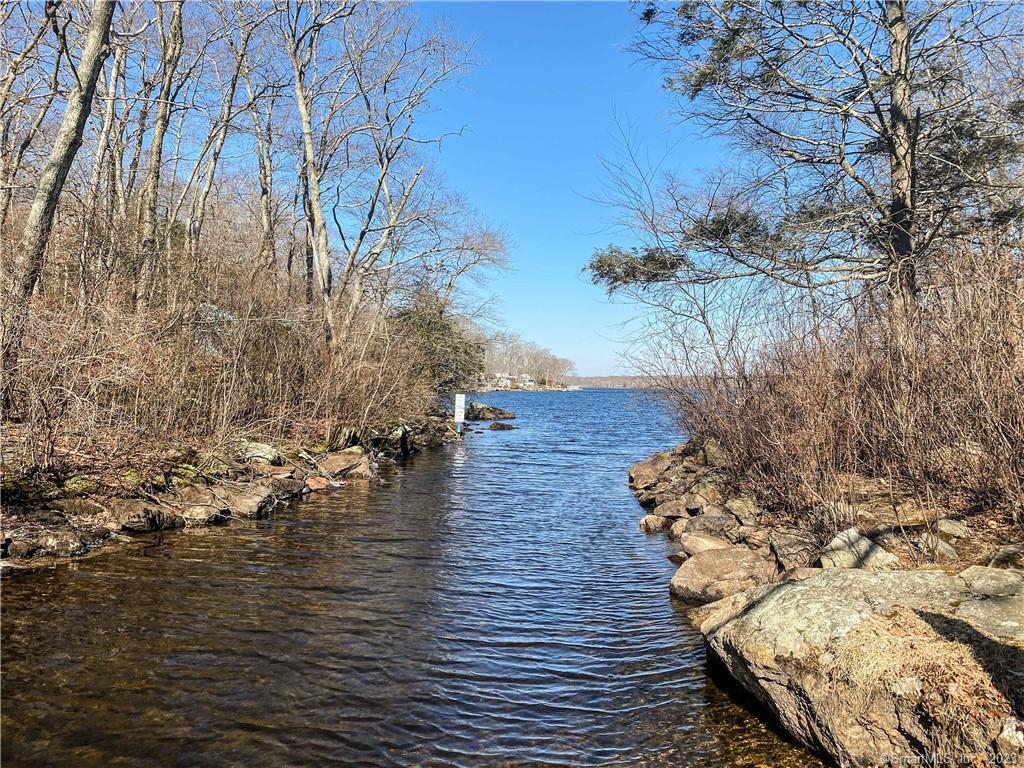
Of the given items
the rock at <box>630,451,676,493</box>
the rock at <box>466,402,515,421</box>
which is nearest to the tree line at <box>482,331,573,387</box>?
the rock at <box>466,402,515,421</box>

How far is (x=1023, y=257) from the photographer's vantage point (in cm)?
730

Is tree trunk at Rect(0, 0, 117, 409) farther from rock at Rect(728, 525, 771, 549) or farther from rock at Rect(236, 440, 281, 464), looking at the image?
rock at Rect(728, 525, 771, 549)

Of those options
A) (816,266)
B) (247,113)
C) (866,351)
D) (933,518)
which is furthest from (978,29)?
(247,113)

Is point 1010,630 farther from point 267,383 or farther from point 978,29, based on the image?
point 267,383

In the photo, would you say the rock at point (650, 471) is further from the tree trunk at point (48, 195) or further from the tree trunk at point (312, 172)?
the tree trunk at point (48, 195)

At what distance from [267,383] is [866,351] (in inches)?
464

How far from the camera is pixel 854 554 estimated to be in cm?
662

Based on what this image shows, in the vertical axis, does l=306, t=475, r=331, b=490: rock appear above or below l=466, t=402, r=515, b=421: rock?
below

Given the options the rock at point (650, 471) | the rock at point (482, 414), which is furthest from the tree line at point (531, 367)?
the rock at point (650, 471)

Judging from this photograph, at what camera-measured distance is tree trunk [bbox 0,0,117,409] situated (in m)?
8.10

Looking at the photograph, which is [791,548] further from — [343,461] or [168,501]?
[343,461]

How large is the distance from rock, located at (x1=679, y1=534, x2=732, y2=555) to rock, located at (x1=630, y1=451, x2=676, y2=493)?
5964 mm

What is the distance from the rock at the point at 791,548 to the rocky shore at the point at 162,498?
7790 millimetres

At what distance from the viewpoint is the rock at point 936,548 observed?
636 centimetres
